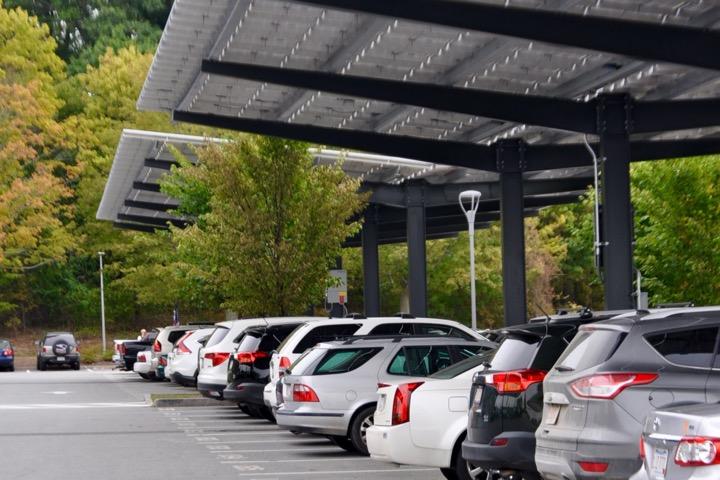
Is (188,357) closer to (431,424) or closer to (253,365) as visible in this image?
(253,365)

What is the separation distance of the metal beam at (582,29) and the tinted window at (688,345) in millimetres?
12993

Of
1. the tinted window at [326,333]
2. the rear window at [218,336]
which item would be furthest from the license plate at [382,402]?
the rear window at [218,336]

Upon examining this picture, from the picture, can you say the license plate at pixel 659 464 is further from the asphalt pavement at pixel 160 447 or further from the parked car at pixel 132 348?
the parked car at pixel 132 348

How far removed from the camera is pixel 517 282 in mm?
37812

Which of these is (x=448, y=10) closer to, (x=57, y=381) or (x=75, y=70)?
(x=57, y=381)

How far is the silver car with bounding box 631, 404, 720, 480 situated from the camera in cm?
809

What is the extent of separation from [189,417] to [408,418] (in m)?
13.6

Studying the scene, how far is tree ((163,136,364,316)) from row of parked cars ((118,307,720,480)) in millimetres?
16277

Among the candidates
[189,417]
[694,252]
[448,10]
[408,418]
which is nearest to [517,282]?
[694,252]

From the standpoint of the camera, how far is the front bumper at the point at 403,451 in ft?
49.2

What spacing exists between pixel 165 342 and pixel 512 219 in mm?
10196

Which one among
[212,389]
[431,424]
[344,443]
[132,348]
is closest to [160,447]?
[344,443]

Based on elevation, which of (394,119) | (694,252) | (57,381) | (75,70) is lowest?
(57,381)

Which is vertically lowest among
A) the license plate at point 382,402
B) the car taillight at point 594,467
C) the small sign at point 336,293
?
the car taillight at point 594,467
